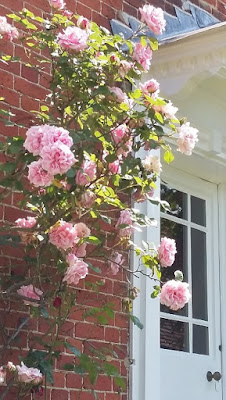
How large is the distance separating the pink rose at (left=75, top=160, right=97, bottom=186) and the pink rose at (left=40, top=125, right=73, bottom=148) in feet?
0.72

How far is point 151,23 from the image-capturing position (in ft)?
11.6

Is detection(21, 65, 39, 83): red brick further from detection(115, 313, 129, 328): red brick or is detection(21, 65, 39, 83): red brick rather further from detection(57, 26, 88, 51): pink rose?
detection(115, 313, 129, 328): red brick

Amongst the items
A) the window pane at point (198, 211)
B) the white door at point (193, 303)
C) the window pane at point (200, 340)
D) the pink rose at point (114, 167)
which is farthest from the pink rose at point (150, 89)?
the window pane at point (200, 340)

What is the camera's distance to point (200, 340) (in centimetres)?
520

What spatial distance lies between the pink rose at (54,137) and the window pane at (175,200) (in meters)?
2.23

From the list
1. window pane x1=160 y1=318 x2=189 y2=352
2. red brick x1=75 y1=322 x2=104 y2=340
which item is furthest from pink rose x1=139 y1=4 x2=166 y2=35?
window pane x1=160 y1=318 x2=189 y2=352

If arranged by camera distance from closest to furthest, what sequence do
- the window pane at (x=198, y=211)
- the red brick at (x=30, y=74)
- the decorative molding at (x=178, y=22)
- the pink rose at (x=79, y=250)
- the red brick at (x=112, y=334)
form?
1. the pink rose at (x=79, y=250)
2. the red brick at (x=30, y=74)
3. the red brick at (x=112, y=334)
4. the decorative molding at (x=178, y=22)
5. the window pane at (x=198, y=211)

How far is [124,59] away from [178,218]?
6.42ft

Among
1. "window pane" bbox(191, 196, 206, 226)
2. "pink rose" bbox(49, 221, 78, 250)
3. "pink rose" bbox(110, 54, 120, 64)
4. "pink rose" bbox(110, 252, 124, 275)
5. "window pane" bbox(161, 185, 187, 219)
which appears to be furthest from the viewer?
"window pane" bbox(191, 196, 206, 226)

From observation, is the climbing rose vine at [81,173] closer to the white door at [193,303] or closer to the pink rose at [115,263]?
the pink rose at [115,263]

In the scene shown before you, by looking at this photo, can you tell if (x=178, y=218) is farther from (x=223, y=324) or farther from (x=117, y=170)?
(x=117, y=170)

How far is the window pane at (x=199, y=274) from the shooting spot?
528 cm

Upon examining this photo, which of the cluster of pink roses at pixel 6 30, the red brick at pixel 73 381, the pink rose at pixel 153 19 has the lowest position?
the red brick at pixel 73 381

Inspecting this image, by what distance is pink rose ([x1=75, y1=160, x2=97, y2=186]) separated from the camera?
3256mm
